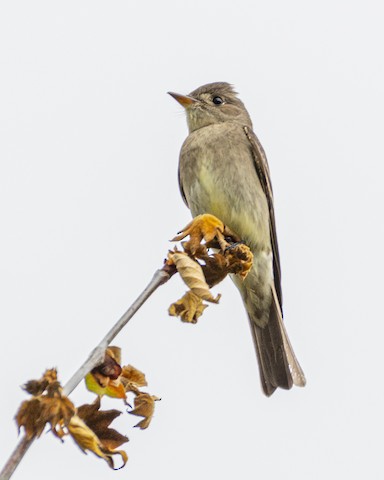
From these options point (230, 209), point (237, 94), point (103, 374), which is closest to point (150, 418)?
point (103, 374)

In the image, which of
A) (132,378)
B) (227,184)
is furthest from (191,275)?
(227,184)

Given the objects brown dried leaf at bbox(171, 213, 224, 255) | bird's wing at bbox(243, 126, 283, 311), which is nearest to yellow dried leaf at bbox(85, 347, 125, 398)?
brown dried leaf at bbox(171, 213, 224, 255)

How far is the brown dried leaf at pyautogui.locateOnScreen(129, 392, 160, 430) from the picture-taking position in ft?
8.98

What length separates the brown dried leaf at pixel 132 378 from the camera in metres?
2.69

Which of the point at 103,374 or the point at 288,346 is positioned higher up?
the point at 103,374

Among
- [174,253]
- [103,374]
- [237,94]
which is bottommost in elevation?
[103,374]

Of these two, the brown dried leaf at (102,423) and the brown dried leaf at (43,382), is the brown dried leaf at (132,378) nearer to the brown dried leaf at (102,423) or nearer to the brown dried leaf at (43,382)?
the brown dried leaf at (102,423)

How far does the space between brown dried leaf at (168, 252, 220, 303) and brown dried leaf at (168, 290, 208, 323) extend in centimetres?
5

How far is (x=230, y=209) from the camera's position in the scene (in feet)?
20.8

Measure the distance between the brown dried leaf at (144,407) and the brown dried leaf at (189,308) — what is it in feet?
1.68

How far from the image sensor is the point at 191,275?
3107 mm

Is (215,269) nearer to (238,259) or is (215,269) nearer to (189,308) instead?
(189,308)

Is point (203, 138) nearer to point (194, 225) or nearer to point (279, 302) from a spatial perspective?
point (279, 302)

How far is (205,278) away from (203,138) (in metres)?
3.62
